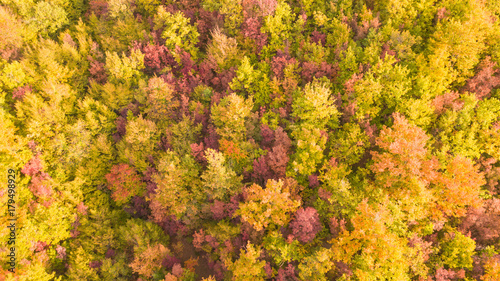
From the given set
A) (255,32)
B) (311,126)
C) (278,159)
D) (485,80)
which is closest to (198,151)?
(278,159)

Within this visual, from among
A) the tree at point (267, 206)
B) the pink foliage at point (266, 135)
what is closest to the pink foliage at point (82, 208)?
the tree at point (267, 206)

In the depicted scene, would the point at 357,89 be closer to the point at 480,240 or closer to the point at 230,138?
the point at 230,138

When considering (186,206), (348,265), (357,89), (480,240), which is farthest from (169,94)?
(480,240)

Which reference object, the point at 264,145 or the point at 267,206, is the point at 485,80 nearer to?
the point at 264,145

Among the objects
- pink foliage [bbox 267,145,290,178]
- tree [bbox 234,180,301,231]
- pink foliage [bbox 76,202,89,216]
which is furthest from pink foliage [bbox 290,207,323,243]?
pink foliage [bbox 76,202,89,216]

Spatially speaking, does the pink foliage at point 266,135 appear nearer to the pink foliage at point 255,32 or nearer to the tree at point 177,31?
the pink foliage at point 255,32
